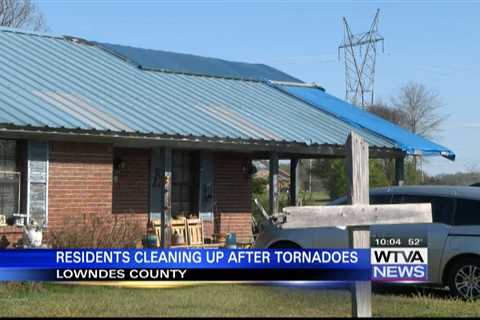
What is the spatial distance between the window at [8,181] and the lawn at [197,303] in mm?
3769

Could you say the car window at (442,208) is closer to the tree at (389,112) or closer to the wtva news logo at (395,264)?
the wtva news logo at (395,264)

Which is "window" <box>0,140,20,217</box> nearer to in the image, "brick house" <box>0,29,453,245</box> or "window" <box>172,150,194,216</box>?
"brick house" <box>0,29,453,245</box>

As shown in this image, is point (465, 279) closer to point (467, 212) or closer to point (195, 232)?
point (467, 212)

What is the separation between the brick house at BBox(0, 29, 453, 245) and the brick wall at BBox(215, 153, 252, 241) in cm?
3

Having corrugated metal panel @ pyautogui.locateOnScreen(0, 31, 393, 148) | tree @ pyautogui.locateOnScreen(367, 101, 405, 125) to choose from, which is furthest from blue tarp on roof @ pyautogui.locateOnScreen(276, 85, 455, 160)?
tree @ pyautogui.locateOnScreen(367, 101, 405, 125)

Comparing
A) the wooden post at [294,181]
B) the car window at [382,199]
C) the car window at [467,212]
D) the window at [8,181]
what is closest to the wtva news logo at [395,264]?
the car window at [467,212]

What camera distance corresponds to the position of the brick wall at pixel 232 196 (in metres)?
18.6

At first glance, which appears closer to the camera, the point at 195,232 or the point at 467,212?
the point at 467,212

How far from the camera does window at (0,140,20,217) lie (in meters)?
14.0

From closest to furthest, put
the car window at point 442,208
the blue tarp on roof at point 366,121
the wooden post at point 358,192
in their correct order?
1. the wooden post at point 358,192
2. the car window at point 442,208
3. the blue tarp on roof at point 366,121

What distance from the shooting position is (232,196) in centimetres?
1894

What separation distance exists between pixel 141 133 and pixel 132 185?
10.3 feet

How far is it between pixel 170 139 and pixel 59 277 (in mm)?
8552

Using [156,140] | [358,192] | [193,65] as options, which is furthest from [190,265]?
[193,65]
